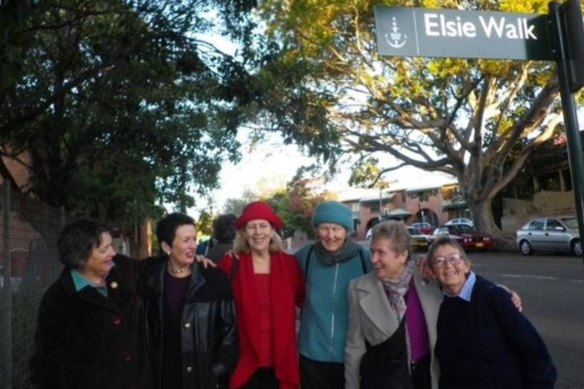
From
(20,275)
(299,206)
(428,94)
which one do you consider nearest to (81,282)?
(20,275)

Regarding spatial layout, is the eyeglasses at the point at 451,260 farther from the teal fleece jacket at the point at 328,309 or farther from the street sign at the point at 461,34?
the street sign at the point at 461,34

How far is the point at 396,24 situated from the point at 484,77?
73.3 feet

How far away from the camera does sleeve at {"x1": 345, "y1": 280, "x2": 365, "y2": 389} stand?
3496 mm

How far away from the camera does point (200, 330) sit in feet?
11.7

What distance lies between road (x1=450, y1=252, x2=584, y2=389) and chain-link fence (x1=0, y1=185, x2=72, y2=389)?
4926 millimetres

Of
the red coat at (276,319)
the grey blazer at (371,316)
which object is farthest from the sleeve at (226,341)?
the grey blazer at (371,316)

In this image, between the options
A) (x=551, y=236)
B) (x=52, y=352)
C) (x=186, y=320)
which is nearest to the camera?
(x=52, y=352)

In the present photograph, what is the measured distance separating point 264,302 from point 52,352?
1.32m

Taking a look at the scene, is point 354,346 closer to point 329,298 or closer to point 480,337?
point 329,298

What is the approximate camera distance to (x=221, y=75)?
888 cm

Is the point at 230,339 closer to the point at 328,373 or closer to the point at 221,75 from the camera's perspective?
the point at 328,373

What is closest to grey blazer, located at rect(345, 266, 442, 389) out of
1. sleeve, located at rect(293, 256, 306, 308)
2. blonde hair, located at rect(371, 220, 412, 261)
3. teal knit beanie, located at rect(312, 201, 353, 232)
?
blonde hair, located at rect(371, 220, 412, 261)

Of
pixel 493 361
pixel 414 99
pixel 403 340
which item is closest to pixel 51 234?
pixel 403 340

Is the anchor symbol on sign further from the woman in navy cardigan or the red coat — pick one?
the red coat
